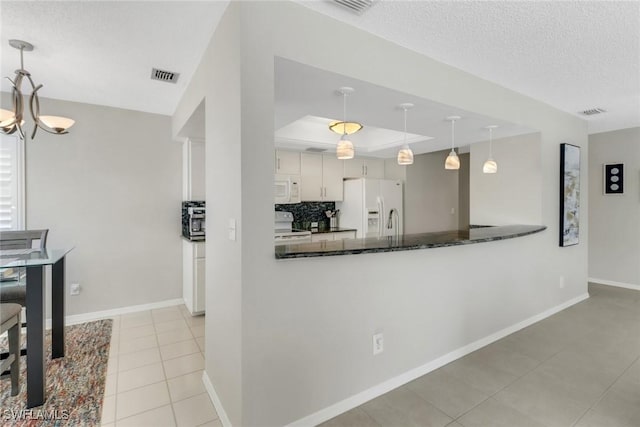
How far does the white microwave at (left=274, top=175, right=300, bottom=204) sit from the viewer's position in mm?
4465

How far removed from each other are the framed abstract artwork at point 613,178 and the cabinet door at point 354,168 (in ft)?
12.4

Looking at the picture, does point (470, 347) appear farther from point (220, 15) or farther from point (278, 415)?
point (220, 15)

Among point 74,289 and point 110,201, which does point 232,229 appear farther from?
point 74,289

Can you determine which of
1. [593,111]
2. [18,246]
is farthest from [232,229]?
[593,111]

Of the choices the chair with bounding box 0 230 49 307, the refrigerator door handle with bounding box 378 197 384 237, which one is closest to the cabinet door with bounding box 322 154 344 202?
the refrigerator door handle with bounding box 378 197 384 237

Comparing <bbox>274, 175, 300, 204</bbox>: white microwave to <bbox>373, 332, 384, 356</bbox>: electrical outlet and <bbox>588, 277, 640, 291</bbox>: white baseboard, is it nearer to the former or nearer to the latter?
<bbox>373, 332, 384, 356</bbox>: electrical outlet

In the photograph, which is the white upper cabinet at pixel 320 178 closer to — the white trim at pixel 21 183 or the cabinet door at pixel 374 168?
the cabinet door at pixel 374 168

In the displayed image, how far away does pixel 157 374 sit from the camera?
2.38 m

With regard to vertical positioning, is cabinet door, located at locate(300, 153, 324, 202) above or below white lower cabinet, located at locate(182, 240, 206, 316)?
above

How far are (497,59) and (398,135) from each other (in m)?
2.13

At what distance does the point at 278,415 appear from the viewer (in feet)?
5.59

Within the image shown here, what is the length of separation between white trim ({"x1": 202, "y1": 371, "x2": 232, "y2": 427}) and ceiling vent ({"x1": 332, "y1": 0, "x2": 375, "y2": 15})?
248 cm

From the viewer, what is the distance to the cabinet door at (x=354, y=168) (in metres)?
5.20

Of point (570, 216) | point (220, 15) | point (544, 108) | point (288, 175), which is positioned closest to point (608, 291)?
point (570, 216)
